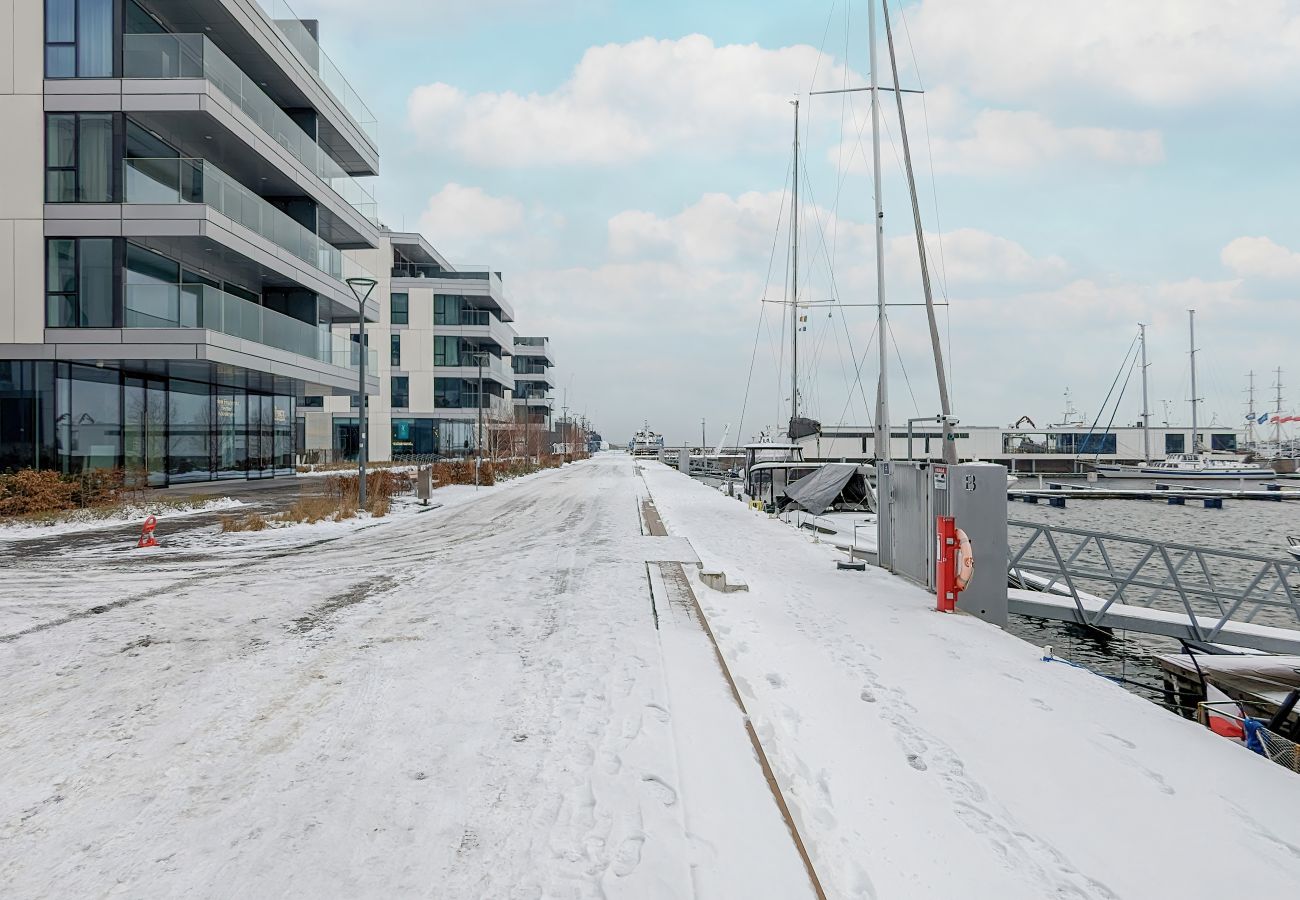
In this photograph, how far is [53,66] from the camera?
20.4 metres

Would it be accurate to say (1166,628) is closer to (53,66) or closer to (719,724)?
(719,724)

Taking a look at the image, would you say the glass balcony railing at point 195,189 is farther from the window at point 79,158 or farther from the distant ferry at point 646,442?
the distant ferry at point 646,442

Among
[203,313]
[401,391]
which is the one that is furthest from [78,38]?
[401,391]

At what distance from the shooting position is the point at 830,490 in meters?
21.9

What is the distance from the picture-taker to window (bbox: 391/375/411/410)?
5759cm

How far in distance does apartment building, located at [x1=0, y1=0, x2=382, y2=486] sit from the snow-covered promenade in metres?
15.7

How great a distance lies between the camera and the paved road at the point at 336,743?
10.3ft

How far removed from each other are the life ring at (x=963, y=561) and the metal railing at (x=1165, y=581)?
1498 mm

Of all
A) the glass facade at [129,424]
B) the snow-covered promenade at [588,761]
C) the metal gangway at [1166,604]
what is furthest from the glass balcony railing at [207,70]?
the metal gangway at [1166,604]

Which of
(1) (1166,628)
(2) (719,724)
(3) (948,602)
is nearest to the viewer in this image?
(2) (719,724)

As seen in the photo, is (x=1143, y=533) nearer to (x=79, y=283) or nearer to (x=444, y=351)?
(x=79, y=283)

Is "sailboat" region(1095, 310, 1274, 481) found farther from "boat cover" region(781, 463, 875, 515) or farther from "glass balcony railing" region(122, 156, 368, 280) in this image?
"glass balcony railing" region(122, 156, 368, 280)

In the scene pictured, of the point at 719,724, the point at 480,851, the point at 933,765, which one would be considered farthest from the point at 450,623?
the point at 933,765

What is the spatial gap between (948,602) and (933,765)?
4351 mm
